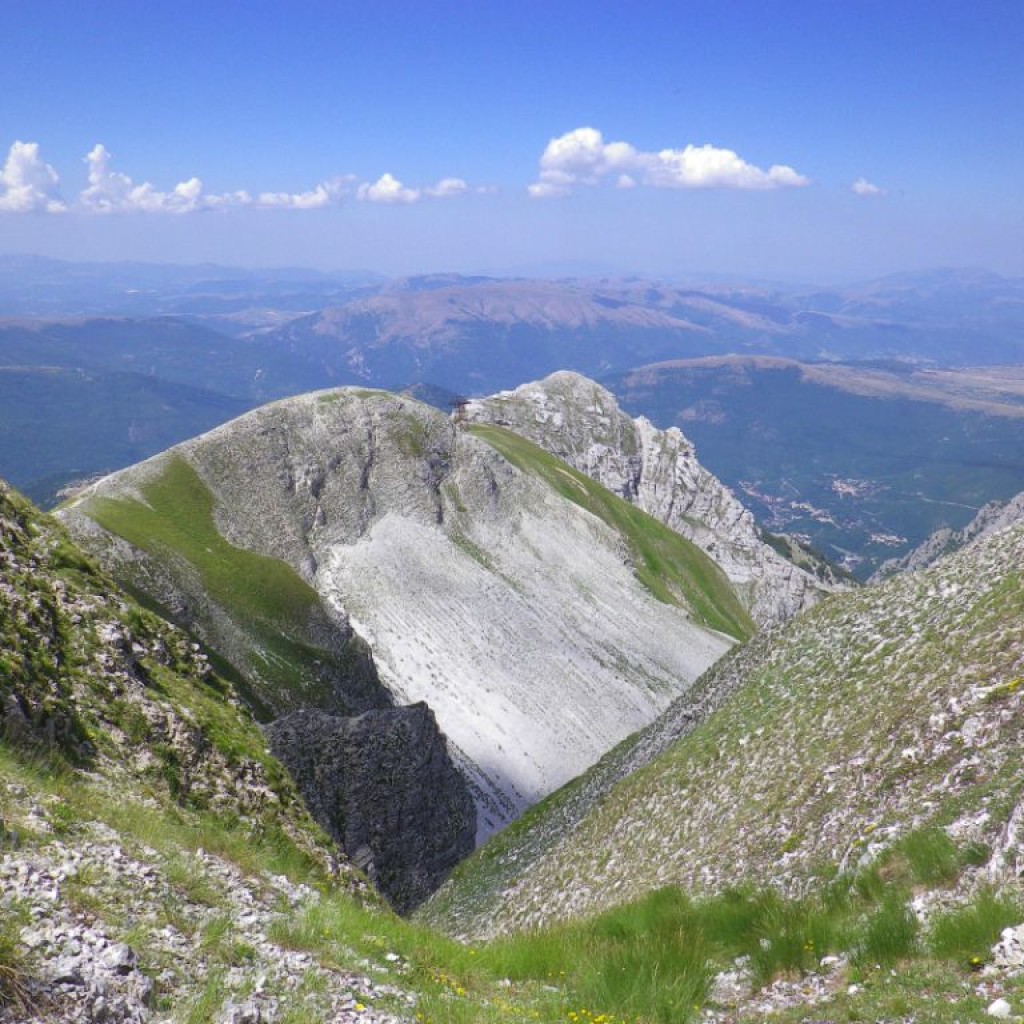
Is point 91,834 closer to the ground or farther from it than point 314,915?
farther from it

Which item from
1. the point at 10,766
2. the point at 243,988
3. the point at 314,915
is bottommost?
the point at 314,915

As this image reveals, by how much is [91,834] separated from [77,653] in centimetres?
874

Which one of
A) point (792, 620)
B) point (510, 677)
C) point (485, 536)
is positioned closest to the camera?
point (792, 620)

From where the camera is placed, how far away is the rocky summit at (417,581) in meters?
69.8

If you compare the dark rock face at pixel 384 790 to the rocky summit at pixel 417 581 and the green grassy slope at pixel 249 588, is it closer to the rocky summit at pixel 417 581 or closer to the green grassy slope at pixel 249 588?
the rocky summit at pixel 417 581

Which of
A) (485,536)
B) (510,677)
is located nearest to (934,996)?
(510,677)

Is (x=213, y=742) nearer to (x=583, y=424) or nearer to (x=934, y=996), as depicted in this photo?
(x=934, y=996)

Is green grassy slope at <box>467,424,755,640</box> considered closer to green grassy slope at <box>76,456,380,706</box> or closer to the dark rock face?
green grassy slope at <box>76,456,380,706</box>

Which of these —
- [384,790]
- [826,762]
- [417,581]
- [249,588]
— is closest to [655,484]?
[417,581]

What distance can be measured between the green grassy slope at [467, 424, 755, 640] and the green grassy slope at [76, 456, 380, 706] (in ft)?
189

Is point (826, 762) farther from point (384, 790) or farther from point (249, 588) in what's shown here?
point (249, 588)

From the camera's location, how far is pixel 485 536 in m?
110

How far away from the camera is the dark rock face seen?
4828cm

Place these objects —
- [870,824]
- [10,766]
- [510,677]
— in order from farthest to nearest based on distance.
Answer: [510,677]
[870,824]
[10,766]
